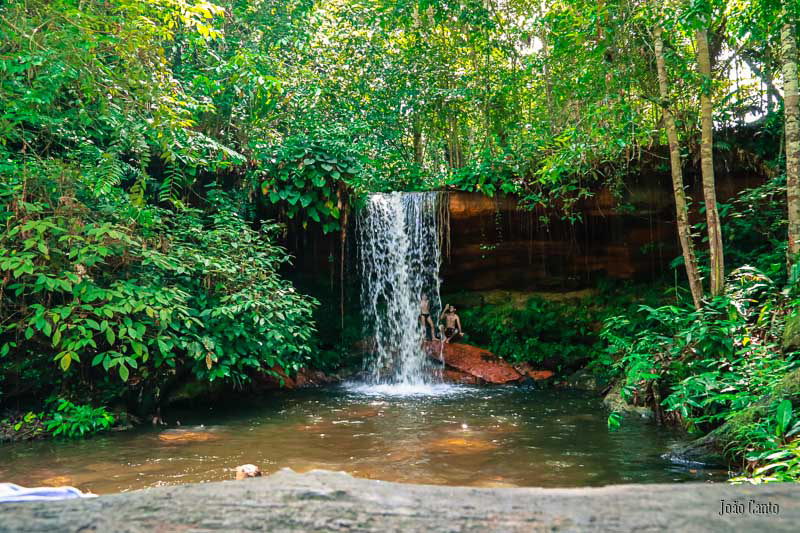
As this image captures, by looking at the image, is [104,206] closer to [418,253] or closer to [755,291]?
[418,253]

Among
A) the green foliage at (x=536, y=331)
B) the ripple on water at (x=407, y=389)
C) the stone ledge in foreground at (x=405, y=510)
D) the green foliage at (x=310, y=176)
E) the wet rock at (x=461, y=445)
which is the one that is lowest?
the ripple on water at (x=407, y=389)

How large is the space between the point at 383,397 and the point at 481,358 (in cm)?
285

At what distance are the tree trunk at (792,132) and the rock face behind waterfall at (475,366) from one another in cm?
539

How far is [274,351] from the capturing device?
309 inches

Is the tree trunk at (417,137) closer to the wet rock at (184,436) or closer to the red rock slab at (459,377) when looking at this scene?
the red rock slab at (459,377)

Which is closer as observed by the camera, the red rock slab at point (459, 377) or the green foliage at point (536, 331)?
the red rock slab at point (459, 377)

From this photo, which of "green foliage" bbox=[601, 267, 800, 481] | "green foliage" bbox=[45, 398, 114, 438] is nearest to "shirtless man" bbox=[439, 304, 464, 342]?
"green foliage" bbox=[601, 267, 800, 481]

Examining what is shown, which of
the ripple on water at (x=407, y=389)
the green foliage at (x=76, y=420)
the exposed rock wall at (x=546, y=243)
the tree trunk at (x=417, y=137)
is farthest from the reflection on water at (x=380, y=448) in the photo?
the tree trunk at (x=417, y=137)

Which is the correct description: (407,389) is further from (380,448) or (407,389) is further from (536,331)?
(380,448)

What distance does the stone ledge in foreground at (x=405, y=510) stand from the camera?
38.4 inches

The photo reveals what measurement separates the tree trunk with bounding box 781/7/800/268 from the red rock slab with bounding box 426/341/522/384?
5484 millimetres

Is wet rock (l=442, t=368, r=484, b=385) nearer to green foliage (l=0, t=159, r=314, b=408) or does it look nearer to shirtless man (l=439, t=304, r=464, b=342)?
shirtless man (l=439, t=304, r=464, b=342)

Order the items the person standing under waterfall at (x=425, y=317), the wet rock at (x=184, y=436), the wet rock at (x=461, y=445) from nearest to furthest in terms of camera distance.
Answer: the wet rock at (x=461, y=445)
the wet rock at (x=184, y=436)
the person standing under waterfall at (x=425, y=317)

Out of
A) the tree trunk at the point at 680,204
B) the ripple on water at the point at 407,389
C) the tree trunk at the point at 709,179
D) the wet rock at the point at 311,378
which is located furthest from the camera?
the wet rock at the point at 311,378
